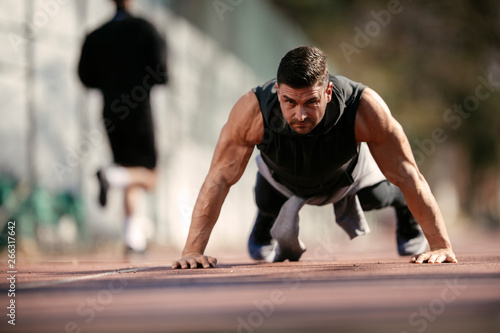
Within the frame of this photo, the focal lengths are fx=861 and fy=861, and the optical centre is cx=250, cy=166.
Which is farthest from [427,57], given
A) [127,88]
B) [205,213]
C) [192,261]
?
[192,261]

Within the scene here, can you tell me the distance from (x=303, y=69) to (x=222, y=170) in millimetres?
892

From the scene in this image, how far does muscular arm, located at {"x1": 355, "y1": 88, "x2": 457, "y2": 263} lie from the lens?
526 cm

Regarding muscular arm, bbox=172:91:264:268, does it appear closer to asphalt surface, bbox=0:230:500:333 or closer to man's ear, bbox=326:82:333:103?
asphalt surface, bbox=0:230:500:333

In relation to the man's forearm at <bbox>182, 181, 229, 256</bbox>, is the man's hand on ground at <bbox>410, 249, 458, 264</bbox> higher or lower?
lower

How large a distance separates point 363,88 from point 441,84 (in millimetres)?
25081

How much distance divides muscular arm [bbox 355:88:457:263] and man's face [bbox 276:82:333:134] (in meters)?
0.35

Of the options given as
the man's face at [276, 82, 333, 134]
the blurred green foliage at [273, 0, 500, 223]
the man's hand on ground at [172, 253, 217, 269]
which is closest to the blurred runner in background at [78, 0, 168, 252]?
the man's hand on ground at [172, 253, 217, 269]

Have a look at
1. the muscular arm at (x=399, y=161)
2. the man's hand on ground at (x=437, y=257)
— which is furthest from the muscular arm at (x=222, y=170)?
the man's hand on ground at (x=437, y=257)

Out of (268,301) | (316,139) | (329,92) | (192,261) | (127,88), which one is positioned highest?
(127,88)

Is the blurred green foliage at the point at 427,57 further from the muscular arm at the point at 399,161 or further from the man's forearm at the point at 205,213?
the man's forearm at the point at 205,213

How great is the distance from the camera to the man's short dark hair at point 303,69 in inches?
194

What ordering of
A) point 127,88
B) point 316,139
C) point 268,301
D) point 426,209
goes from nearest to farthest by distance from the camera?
point 268,301, point 316,139, point 426,209, point 127,88

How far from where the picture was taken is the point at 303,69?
4977 millimetres

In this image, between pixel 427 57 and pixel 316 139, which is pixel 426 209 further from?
pixel 427 57
